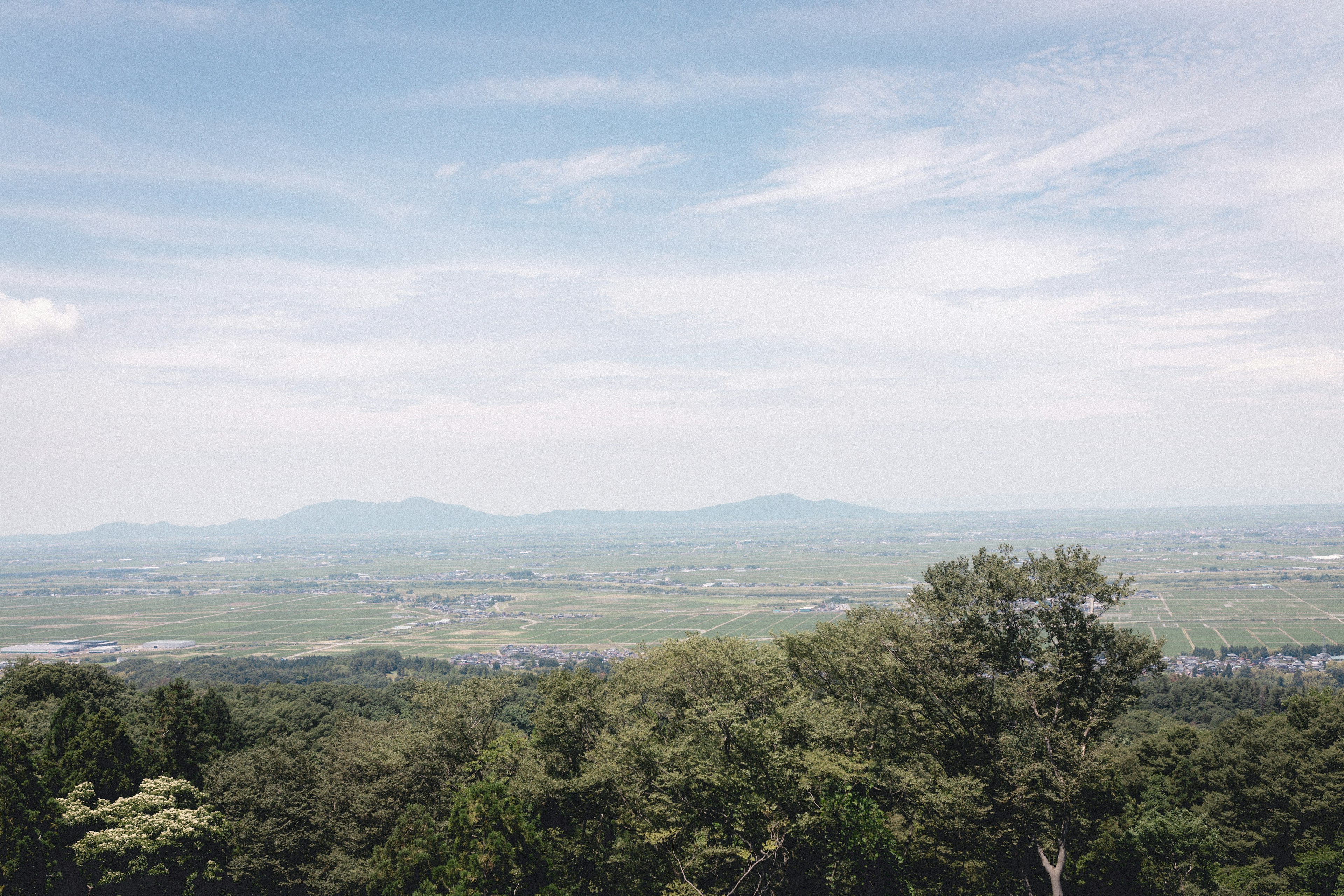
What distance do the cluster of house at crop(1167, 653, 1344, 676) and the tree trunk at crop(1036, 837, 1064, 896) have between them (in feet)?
300

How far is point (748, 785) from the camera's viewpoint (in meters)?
22.3

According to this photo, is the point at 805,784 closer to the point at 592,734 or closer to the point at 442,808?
the point at 592,734

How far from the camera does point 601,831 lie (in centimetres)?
2781

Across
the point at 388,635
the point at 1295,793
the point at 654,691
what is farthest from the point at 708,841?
the point at 388,635

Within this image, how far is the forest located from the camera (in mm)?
22703

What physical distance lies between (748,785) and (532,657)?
115546 mm

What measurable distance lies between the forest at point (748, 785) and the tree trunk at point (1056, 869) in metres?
0.18

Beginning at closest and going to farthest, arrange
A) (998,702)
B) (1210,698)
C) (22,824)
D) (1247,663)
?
1. (998,702)
2. (22,824)
3. (1210,698)
4. (1247,663)

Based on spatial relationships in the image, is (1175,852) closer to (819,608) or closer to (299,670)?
(299,670)

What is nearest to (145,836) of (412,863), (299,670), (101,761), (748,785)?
(101,761)

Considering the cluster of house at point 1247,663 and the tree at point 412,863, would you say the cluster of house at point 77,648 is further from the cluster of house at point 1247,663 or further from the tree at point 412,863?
the cluster of house at point 1247,663

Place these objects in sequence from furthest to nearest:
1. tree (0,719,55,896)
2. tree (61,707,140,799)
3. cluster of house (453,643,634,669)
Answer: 1. cluster of house (453,643,634,669)
2. tree (61,707,140,799)
3. tree (0,719,55,896)

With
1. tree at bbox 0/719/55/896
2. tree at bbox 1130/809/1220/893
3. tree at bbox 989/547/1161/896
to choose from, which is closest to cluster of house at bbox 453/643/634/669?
tree at bbox 0/719/55/896

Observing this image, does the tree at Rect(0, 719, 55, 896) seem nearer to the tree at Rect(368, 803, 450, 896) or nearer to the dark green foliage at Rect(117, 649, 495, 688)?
the tree at Rect(368, 803, 450, 896)
